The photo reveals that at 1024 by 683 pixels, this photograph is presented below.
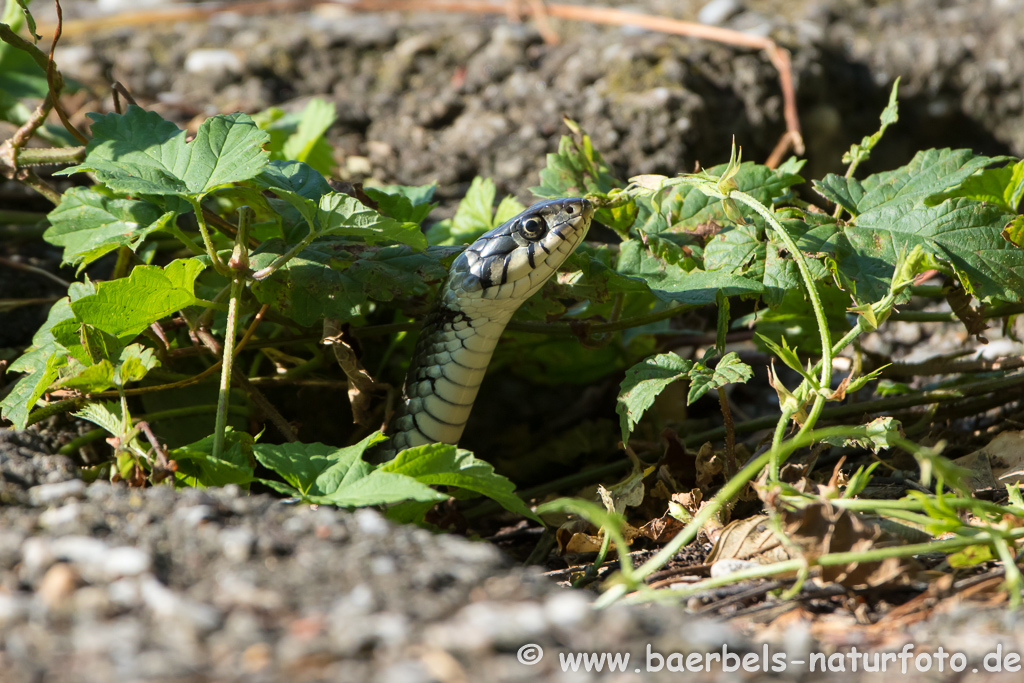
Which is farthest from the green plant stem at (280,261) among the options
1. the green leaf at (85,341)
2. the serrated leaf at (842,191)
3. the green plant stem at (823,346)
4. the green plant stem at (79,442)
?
the serrated leaf at (842,191)

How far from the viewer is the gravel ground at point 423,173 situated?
1.17 meters

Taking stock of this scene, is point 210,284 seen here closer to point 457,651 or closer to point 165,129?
point 165,129

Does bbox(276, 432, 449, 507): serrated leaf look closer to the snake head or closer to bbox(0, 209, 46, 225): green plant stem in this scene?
the snake head

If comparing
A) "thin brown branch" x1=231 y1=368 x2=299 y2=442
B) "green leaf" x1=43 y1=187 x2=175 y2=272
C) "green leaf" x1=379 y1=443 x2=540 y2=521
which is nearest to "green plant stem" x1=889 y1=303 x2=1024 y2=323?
"green leaf" x1=379 y1=443 x2=540 y2=521

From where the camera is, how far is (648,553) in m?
2.11

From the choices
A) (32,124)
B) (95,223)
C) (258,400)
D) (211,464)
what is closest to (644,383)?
(211,464)

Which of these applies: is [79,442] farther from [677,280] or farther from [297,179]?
[677,280]

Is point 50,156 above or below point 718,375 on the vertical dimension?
above

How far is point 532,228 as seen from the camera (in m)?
2.48

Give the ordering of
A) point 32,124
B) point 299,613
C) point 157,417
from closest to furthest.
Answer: point 299,613
point 157,417
point 32,124

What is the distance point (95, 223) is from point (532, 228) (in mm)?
1197

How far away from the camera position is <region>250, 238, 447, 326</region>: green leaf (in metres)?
2.16

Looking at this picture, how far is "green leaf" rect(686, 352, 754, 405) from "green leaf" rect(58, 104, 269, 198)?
1135 millimetres

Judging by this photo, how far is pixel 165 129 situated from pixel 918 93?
3.76 metres
